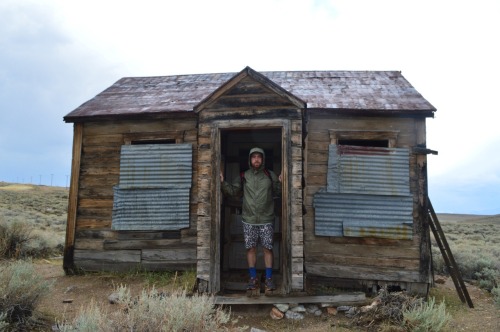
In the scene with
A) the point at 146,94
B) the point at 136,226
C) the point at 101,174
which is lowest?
the point at 136,226

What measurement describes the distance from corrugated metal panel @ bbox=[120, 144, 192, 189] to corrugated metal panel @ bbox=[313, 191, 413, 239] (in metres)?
2.72

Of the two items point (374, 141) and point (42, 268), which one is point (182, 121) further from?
point (42, 268)

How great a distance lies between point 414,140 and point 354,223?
1970 mm

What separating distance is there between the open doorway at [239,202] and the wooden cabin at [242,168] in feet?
0.07

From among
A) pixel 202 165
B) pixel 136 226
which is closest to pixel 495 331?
pixel 202 165

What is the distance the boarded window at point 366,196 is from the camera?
6902 millimetres

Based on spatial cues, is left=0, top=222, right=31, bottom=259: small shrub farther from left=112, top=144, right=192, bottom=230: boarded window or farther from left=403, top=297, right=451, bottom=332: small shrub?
left=403, top=297, right=451, bottom=332: small shrub

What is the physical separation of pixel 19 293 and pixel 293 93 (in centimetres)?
604

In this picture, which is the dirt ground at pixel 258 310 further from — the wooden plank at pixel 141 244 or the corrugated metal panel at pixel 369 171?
the corrugated metal panel at pixel 369 171

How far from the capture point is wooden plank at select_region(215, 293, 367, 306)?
5430 mm

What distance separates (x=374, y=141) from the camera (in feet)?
24.9

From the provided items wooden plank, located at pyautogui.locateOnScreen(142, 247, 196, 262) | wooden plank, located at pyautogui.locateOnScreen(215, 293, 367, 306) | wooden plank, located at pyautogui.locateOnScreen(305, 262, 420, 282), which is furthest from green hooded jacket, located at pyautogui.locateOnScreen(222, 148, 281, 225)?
wooden plank, located at pyautogui.locateOnScreen(142, 247, 196, 262)

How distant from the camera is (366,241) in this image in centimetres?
697

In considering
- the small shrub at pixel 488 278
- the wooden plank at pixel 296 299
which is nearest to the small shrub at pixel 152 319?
the wooden plank at pixel 296 299
